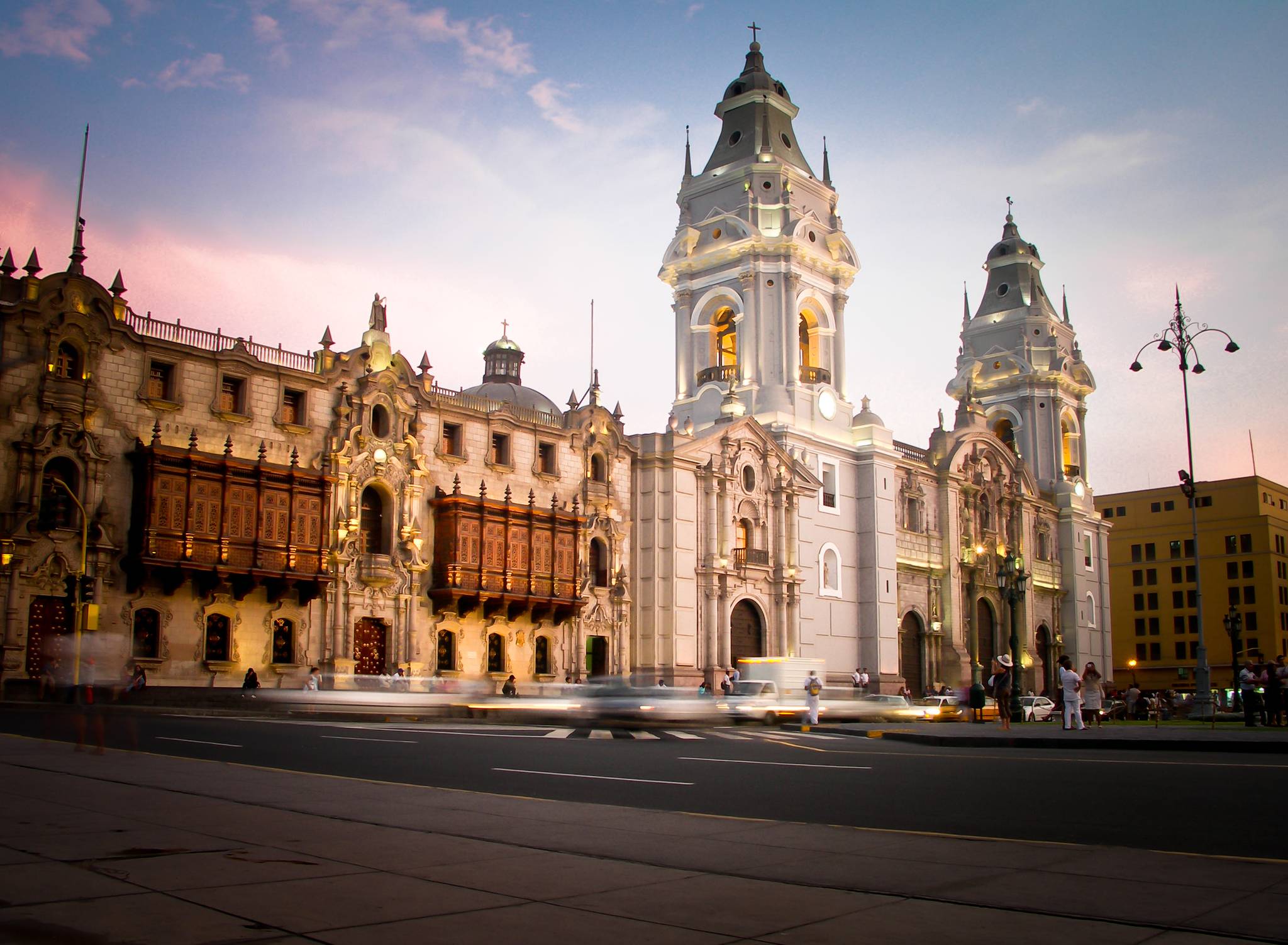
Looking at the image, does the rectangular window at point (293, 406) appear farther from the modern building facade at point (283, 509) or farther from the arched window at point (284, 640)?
the arched window at point (284, 640)

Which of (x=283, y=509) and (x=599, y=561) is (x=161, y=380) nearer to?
(x=283, y=509)

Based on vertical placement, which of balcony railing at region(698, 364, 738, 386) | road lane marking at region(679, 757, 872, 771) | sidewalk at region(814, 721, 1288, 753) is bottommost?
sidewalk at region(814, 721, 1288, 753)

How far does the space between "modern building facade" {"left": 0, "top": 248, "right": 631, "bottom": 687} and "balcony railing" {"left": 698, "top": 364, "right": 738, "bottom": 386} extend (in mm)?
11375

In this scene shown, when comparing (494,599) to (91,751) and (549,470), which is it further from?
(91,751)

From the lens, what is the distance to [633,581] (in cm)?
5200

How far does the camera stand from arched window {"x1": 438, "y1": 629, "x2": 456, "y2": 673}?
145 ft

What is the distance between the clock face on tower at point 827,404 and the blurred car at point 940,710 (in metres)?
16.5

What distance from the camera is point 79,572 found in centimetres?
3475

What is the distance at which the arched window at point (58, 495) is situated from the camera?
34438mm

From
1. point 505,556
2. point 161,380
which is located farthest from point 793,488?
point 161,380

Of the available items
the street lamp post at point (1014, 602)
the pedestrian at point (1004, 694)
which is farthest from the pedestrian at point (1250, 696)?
the street lamp post at point (1014, 602)

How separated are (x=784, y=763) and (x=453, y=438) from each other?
101 ft

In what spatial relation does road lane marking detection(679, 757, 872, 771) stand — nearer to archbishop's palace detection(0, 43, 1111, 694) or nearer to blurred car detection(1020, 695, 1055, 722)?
archbishop's palace detection(0, 43, 1111, 694)

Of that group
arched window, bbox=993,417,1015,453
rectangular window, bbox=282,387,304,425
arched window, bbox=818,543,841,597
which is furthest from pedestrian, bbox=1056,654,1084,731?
arched window, bbox=993,417,1015,453
